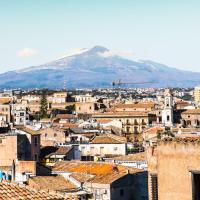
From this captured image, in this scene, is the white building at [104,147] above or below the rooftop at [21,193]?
below

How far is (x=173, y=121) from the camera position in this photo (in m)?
95.2

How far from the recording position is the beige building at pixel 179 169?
528 inches

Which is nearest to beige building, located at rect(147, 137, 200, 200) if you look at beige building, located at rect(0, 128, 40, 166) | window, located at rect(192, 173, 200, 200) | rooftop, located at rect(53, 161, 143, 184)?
window, located at rect(192, 173, 200, 200)

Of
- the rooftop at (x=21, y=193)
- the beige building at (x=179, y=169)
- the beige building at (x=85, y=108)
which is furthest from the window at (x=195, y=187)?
the beige building at (x=85, y=108)

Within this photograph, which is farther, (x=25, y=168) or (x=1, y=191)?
(x=25, y=168)

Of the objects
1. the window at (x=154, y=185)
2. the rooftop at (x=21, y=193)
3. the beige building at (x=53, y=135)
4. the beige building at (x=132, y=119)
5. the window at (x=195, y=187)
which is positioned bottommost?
the beige building at (x=132, y=119)

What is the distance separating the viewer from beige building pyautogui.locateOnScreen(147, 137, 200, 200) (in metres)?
13.4

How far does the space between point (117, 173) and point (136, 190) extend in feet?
3.61

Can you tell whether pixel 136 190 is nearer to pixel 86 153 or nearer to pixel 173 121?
pixel 86 153

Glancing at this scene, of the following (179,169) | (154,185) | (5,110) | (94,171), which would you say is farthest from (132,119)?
(179,169)

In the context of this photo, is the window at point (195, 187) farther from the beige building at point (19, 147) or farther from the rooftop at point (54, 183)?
the beige building at point (19, 147)

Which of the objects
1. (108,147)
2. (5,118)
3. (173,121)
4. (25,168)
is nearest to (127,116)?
(173,121)

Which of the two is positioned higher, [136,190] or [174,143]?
[174,143]

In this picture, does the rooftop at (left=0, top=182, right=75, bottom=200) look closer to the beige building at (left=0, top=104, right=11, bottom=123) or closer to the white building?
the white building
